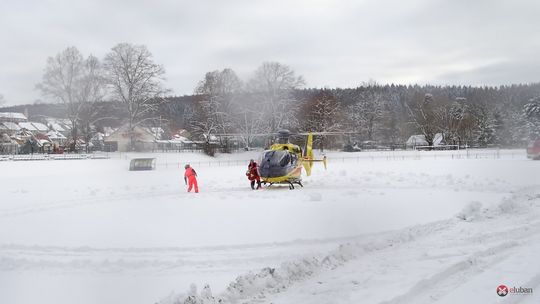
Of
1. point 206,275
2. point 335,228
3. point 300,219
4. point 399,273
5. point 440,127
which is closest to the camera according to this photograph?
point 399,273

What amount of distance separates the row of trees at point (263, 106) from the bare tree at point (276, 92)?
13 cm

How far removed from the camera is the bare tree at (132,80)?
1844 inches

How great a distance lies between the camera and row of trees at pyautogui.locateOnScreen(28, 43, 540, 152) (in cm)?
4766

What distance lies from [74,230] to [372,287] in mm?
7749

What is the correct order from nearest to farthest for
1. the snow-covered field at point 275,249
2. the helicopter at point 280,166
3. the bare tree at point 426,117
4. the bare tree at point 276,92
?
the snow-covered field at point 275,249 < the helicopter at point 280,166 < the bare tree at point 276,92 < the bare tree at point 426,117

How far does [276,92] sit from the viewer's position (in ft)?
188

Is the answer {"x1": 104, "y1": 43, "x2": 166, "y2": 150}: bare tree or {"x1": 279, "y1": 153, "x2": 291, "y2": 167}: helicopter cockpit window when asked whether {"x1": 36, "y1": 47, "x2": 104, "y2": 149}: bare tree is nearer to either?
{"x1": 104, "y1": 43, "x2": 166, "y2": 150}: bare tree

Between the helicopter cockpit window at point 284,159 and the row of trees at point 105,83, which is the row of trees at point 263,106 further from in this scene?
the helicopter cockpit window at point 284,159

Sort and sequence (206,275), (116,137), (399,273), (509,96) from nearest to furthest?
(399,273), (206,275), (116,137), (509,96)

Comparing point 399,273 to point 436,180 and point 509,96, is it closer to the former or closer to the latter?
point 436,180

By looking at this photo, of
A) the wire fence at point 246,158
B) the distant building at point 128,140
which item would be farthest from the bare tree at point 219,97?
the wire fence at point 246,158


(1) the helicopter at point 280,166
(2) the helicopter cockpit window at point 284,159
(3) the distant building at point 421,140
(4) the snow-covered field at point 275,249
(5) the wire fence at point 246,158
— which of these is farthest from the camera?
(3) the distant building at point 421,140

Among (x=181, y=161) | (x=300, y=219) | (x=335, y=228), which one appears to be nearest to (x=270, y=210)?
(x=300, y=219)

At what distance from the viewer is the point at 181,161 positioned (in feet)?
151
